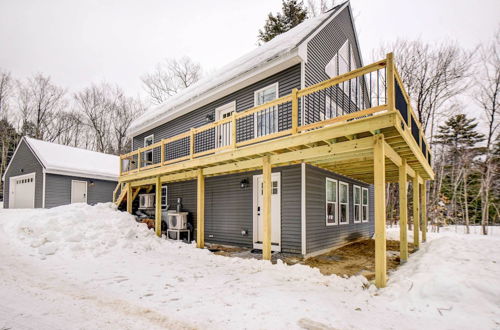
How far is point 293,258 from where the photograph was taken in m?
7.56

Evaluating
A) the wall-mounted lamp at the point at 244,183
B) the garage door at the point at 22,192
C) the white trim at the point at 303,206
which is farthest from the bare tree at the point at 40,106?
the white trim at the point at 303,206

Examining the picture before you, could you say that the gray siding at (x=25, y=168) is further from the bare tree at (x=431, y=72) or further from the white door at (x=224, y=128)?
the bare tree at (x=431, y=72)

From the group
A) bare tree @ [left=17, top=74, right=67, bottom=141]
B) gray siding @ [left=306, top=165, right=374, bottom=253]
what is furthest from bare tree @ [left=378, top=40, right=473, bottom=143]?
bare tree @ [left=17, top=74, right=67, bottom=141]

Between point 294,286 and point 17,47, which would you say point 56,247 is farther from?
point 17,47

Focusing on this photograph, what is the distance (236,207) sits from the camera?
9.60 meters

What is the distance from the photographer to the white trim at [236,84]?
8188mm

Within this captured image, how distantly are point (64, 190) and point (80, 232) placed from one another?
10245 mm

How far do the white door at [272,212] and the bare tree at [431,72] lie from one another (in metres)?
15.5

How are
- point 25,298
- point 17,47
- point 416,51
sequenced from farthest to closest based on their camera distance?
point 17,47 < point 416,51 < point 25,298

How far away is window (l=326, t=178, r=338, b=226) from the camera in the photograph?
943 centimetres

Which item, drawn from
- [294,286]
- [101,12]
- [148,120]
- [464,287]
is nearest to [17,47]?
[101,12]

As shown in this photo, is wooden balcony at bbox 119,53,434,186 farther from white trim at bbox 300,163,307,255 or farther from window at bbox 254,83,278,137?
white trim at bbox 300,163,307,255

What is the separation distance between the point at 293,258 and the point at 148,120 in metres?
10.1

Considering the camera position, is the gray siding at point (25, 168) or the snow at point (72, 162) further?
the snow at point (72, 162)
